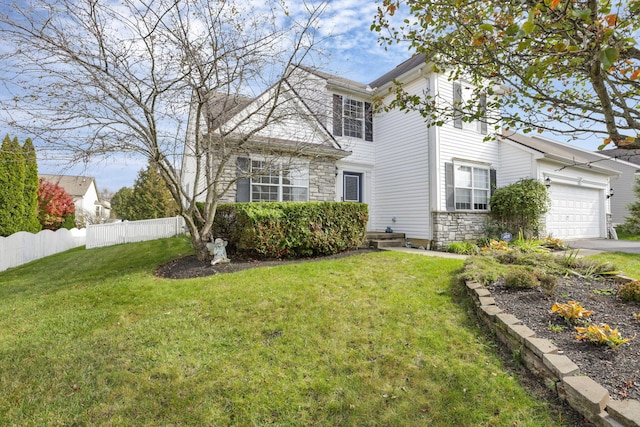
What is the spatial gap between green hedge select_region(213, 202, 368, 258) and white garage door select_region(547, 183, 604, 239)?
8.76 metres

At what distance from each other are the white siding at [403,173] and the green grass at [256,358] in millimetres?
5714

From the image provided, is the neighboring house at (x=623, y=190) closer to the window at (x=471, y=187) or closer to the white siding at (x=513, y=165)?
the white siding at (x=513, y=165)

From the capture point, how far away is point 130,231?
14.0 metres

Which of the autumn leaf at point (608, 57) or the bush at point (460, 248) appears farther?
the bush at point (460, 248)

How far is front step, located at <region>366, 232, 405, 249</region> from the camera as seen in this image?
10344mm

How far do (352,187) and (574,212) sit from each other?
32.1 ft

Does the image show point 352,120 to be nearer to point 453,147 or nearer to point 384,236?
point 453,147

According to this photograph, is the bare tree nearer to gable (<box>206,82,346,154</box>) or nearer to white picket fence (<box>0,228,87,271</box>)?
gable (<box>206,82,346,154</box>)

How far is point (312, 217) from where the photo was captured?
320 inches

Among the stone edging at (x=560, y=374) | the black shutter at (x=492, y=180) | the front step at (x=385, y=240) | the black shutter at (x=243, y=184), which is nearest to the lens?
the stone edging at (x=560, y=374)

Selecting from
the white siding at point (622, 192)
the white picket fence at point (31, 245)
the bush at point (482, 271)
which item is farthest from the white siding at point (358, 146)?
the white siding at point (622, 192)

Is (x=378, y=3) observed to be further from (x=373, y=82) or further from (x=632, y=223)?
(x=632, y=223)

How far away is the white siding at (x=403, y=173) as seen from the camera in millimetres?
10688

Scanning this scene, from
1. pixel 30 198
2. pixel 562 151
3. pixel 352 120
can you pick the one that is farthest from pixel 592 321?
pixel 30 198
